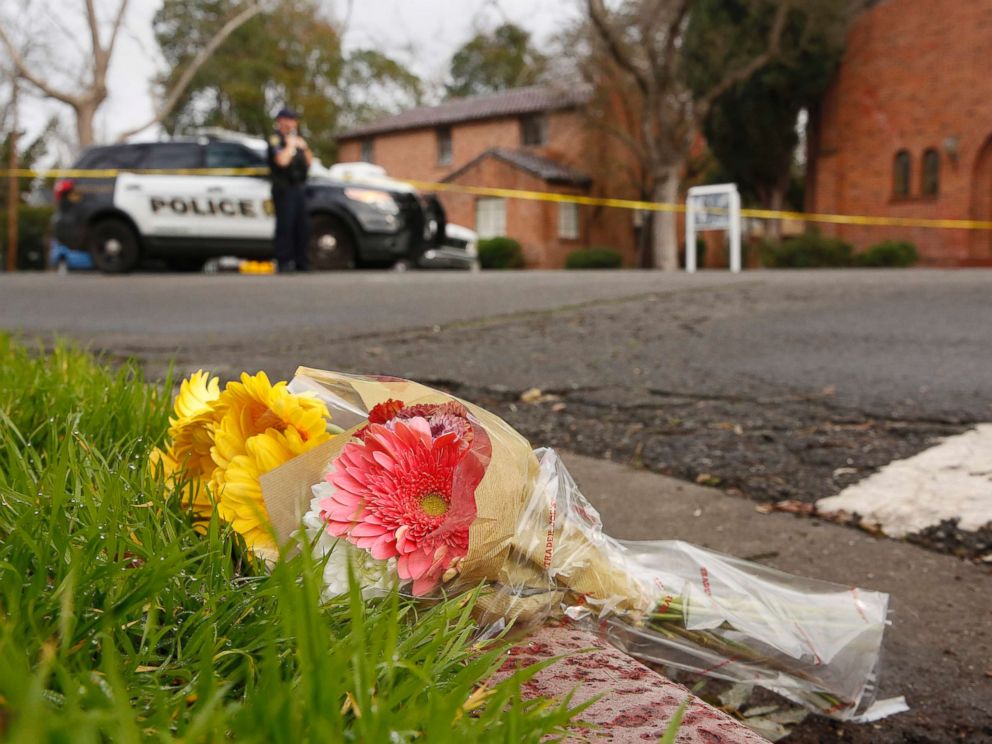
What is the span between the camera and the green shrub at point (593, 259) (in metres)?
30.3

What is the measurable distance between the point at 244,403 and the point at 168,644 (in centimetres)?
55

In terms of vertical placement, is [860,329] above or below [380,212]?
below

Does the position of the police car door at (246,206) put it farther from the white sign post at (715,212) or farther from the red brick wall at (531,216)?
the red brick wall at (531,216)

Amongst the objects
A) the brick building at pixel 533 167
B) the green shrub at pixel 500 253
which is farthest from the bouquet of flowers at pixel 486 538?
the green shrub at pixel 500 253

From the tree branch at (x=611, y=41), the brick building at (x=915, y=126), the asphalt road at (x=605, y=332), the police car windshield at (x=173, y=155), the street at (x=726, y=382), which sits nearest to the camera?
the street at (x=726, y=382)

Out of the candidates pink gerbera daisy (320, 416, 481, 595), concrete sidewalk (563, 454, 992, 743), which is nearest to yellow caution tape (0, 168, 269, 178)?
concrete sidewalk (563, 454, 992, 743)

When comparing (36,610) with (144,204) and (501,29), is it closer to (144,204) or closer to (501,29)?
(144,204)

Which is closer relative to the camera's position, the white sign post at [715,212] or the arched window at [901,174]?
the white sign post at [715,212]

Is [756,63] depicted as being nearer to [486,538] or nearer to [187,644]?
[486,538]

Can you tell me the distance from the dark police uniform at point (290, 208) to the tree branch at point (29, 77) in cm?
1969

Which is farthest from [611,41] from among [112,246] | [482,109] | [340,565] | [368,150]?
[340,565]

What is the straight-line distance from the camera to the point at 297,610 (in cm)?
73

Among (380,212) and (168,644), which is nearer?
(168,644)

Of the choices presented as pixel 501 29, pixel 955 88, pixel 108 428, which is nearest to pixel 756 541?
pixel 108 428
